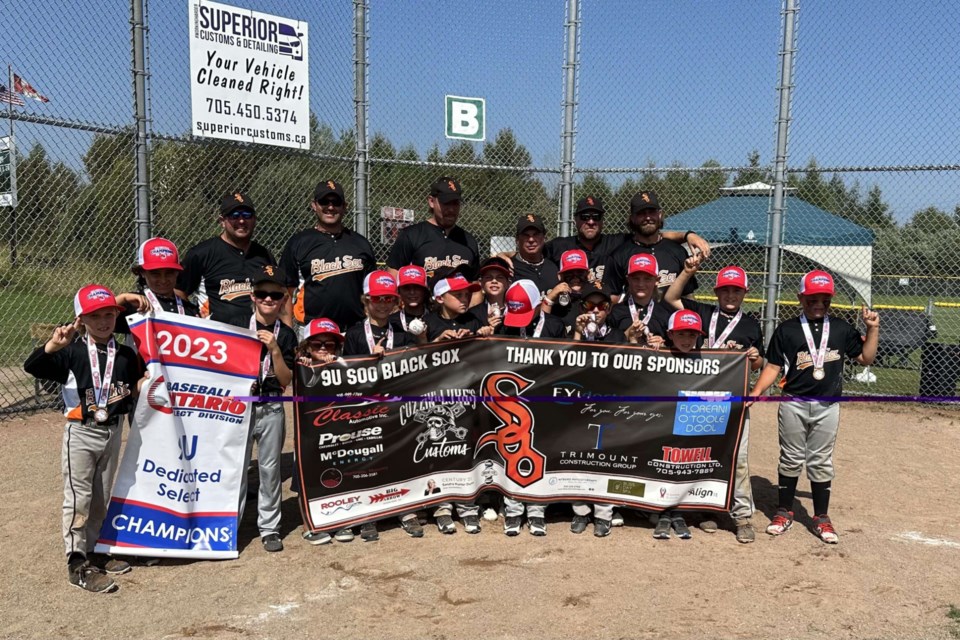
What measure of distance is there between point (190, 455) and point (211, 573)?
734mm

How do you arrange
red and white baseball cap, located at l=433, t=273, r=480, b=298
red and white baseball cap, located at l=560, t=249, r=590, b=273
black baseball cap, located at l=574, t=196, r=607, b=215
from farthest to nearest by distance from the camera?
black baseball cap, located at l=574, t=196, r=607, b=215 < red and white baseball cap, located at l=560, t=249, r=590, b=273 < red and white baseball cap, located at l=433, t=273, r=480, b=298

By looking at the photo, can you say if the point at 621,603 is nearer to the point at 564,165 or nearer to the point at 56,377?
the point at 56,377

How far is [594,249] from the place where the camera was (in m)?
6.66

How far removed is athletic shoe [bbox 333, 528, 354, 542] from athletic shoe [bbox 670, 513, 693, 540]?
232 cm

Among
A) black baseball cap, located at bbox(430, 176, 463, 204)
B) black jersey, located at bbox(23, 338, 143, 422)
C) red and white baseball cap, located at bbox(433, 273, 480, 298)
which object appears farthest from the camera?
black baseball cap, located at bbox(430, 176, 463, 204)

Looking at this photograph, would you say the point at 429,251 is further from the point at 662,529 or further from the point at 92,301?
the point at 662,529

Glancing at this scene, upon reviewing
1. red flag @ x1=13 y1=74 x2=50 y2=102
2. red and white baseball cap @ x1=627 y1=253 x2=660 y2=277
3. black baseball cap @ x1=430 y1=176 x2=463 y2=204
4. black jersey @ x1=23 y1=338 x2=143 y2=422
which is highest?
red flag @ x1=13 y1=74 x2=50 y2=102

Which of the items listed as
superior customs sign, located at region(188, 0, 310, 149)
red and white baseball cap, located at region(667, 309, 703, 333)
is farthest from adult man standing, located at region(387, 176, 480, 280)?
superior customs sign, located at region(188, 0, 310, 149)

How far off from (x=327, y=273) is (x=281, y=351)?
42.8 inches

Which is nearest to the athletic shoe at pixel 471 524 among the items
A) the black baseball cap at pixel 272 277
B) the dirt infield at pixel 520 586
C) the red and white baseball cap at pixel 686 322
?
the dirt infield at pixel 520 586

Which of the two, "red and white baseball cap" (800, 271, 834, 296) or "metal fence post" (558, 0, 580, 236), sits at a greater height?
"metal fence post" (558, 0, 580, 236)

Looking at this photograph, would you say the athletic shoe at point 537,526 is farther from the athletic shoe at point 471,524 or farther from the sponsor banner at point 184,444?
the sponsor banner at point 184,444

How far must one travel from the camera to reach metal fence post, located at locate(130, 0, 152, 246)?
7.37 meters

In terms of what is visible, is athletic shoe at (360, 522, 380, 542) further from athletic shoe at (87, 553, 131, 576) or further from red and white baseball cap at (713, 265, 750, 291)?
red and white baseball cap at (713, 265, 750, 291)
